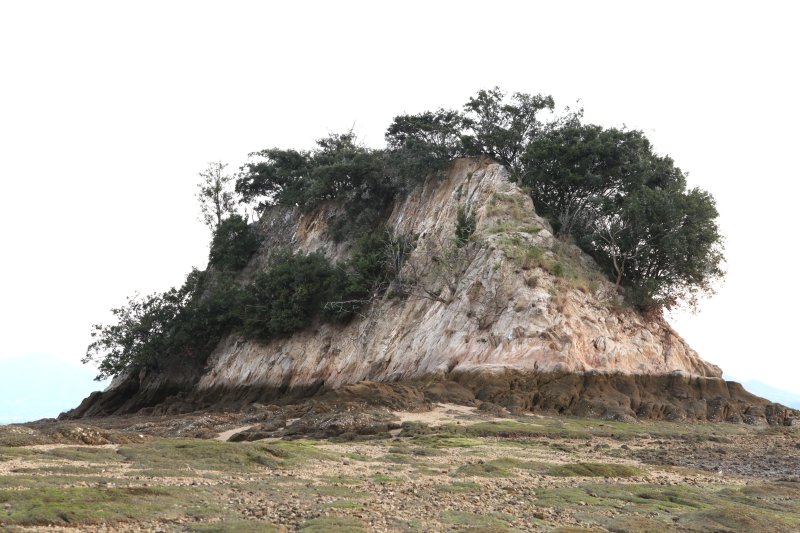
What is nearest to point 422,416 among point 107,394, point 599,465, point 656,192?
point 599,465

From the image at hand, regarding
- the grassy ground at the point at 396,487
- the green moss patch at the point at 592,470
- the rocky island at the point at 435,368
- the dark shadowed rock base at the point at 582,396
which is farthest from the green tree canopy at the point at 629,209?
the green moss patch at the point at 592,470

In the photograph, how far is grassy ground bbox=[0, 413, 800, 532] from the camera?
1077 centimetres

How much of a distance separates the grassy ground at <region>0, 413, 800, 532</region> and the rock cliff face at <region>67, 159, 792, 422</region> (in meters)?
11.7

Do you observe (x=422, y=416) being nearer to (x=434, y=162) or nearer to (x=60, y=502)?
(x=60, y=502)

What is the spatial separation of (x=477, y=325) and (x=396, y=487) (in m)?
21.7

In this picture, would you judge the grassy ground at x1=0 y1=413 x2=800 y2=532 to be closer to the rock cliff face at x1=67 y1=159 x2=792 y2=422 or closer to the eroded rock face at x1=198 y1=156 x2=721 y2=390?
the rock cliff face at x1=67 y1=159 x2=792 y2=422

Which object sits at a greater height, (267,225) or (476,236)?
(267,225)

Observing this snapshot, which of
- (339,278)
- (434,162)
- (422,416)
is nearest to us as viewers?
(422,416)

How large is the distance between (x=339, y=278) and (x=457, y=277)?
8.56 m

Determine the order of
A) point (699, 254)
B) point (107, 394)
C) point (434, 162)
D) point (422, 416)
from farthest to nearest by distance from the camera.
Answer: point (107, 394)
point (434, 162)
point (699, 254)
point (422, 416)

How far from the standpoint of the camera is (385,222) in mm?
51469

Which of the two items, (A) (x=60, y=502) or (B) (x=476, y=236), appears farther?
(B) (x=476, y=236)

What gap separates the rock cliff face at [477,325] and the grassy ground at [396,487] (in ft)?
38.3

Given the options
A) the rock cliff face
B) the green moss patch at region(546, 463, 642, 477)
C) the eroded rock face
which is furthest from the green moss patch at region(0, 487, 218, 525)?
the eroded rock face
